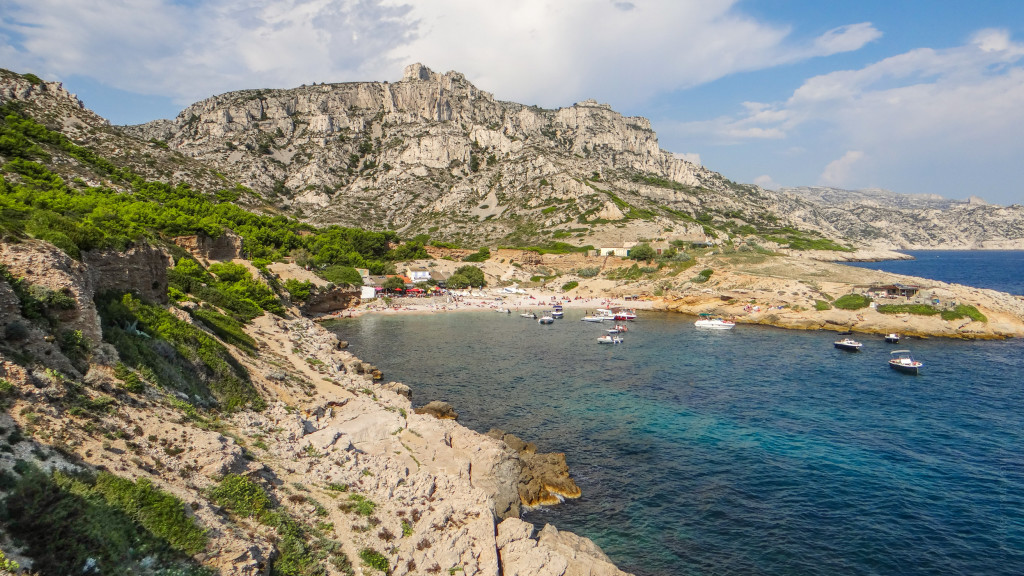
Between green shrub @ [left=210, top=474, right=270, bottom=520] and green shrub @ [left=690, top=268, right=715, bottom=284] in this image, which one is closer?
green shrub @ [left=210, top=474, right=270, bottom=520]

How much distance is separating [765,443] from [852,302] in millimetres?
42951

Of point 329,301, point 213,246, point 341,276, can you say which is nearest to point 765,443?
point 213,246

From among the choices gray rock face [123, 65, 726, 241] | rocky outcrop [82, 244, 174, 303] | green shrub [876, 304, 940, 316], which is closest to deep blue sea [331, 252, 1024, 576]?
green shrub [876, 304, 940, 316]

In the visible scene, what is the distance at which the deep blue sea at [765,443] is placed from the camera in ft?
52.9

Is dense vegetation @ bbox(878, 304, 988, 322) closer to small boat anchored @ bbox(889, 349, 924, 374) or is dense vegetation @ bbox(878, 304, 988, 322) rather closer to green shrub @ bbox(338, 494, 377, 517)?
small boat anchored @ bbox(889, 349, 924, 374)

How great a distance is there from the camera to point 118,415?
10664 millimetres

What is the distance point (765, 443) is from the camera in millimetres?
24016

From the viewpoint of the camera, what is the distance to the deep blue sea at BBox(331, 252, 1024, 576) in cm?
1611

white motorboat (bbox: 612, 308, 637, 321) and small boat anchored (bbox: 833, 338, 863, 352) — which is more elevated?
white motorboat (bbox: 612, 308, 637, 321)

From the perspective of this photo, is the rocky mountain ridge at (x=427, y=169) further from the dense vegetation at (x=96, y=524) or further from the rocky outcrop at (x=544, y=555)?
the dense vegetation at (x=96, y=524)

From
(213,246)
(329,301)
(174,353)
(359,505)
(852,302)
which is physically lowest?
(359,505)

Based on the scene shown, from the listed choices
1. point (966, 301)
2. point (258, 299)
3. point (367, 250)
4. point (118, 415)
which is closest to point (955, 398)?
point (966, 301)

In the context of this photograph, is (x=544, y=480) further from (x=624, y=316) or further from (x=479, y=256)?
(x=479, y=256)

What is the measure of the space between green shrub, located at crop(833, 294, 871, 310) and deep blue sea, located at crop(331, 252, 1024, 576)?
936cm
